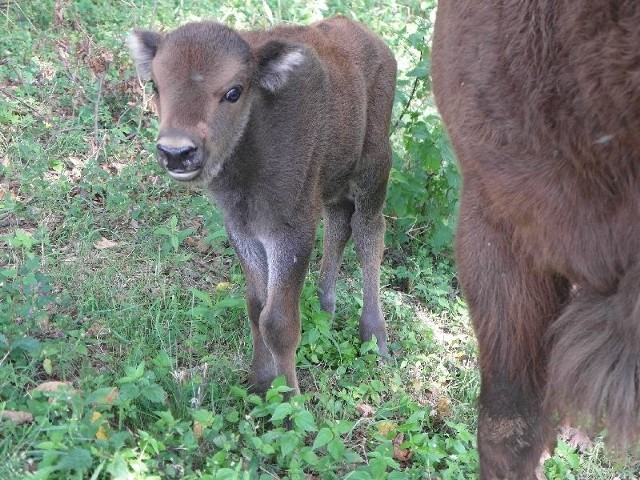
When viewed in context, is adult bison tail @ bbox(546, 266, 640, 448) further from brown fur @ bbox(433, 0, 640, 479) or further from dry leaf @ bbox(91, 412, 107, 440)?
dry leaf @ bbox(91, 412, 107, 440)

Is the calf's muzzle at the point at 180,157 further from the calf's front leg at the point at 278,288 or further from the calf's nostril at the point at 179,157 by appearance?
the calf's front leg at the point at 278,288

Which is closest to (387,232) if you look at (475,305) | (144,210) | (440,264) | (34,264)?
(440,264)

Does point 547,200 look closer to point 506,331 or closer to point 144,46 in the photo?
point 506,331

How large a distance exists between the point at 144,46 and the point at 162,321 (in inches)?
54.9

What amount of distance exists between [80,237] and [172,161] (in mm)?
1817

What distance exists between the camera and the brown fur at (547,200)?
214 centimetres

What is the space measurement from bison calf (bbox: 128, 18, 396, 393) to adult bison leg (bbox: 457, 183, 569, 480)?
123 cm

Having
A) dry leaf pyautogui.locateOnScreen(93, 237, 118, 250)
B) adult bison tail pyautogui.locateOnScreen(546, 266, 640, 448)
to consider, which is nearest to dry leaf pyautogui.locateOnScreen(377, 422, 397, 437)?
adult bison tail pyautogui.locateOnScreen(546, 266, 640, 448)

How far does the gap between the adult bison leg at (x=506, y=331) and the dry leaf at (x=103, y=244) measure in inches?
108

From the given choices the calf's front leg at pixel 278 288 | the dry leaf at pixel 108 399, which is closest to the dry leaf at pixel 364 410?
the calf's front leg at pixel 278 288

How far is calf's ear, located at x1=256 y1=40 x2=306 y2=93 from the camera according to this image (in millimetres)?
3707

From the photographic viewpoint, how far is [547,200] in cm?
231

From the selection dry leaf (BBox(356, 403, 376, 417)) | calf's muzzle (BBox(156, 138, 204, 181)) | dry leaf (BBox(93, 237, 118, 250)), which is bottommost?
dry leaf (BBox(356, 403, 376, 417))

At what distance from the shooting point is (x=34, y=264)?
3783 millimetres
